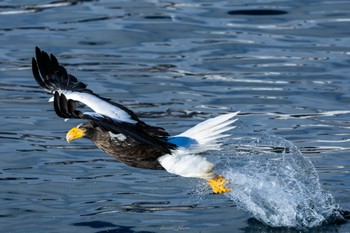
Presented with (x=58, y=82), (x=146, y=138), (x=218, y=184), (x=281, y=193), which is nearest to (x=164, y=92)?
(x=58, y=82)

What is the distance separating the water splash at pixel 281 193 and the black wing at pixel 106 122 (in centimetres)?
102

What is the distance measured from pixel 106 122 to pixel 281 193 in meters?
2.07

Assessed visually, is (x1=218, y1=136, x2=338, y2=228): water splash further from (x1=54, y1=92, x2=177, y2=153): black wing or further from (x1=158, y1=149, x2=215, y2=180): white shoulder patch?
(x1=54, y1=92, x2=177, y2=153): black wing

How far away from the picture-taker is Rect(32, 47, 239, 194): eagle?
9.32 m

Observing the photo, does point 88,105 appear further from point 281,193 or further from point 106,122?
point 281,193

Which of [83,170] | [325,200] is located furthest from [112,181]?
[325,200]

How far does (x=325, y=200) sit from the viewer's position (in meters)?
10.4

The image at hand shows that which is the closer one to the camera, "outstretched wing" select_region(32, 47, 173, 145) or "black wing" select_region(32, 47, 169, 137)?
"outstretched wing" select_region(32, 47, 173, 145)

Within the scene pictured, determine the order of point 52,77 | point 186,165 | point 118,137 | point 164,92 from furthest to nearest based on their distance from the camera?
1. point 164,92
2. point 52,77
3. point 118,137
4. point 186,165

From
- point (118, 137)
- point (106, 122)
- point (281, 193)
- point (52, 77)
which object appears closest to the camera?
point (106, 122)

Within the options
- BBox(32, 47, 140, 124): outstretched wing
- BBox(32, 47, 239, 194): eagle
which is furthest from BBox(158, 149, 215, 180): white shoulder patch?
BBox(32, 47, 140, 124): outstretched wing

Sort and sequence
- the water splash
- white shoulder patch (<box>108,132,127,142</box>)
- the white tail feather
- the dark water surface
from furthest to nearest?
the dark water surface, the water splash, white shoulder patch (<box>108,132,127,142</box>), the white tail feather

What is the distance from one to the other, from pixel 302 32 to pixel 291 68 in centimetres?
214

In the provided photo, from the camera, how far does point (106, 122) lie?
30.4ft
